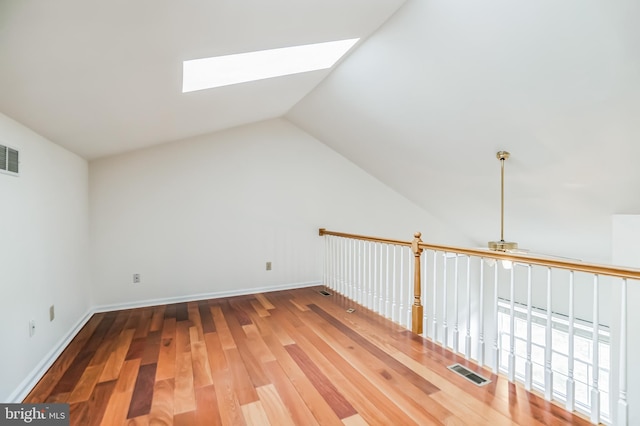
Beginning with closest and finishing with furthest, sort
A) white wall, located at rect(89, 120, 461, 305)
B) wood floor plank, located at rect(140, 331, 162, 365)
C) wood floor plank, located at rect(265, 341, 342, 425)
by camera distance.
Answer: wood floor plank, located at rect(265, 341, 342, 425)
wood floor plank, located at rect(140, 331, 162, 365)
white wall, located at rect(89, 120, 461, 305)

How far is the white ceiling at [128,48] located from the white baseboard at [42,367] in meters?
1.78

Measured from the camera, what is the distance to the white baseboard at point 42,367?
204 cm

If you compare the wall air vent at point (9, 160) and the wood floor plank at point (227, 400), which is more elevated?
the wall air vent at point (9, 160)

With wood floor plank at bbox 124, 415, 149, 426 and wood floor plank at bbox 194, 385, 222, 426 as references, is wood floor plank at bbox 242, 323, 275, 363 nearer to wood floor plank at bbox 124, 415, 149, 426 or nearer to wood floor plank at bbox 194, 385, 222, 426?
wood floor plank at bbox 194, 385, 222, 426

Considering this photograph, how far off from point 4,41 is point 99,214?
3.04 m

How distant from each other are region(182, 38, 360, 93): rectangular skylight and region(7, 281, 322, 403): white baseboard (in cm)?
235

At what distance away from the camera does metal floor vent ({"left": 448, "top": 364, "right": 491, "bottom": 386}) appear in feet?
7.36

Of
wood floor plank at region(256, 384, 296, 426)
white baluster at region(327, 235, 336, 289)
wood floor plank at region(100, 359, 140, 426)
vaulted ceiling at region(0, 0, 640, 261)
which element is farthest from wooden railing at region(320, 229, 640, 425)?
wood floor plank at region(100, 359, 140, 426)

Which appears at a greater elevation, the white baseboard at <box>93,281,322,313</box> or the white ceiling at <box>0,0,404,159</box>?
the white ceiling at <box>0,0,404,159</box>

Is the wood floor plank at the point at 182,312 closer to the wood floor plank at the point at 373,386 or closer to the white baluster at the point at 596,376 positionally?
the wood floor plank at the point at 373,386

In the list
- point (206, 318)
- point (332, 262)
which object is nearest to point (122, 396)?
point (206, 318)

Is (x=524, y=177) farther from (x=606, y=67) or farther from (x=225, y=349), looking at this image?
(x=225, y=349)

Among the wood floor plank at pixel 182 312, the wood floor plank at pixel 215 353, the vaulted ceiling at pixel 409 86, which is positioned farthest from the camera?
the wood floor plank at pixel 182 312

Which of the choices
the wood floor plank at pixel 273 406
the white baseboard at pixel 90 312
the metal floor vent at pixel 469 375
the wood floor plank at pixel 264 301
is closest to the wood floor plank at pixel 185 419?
the wood floor plank at pixel 273 406
